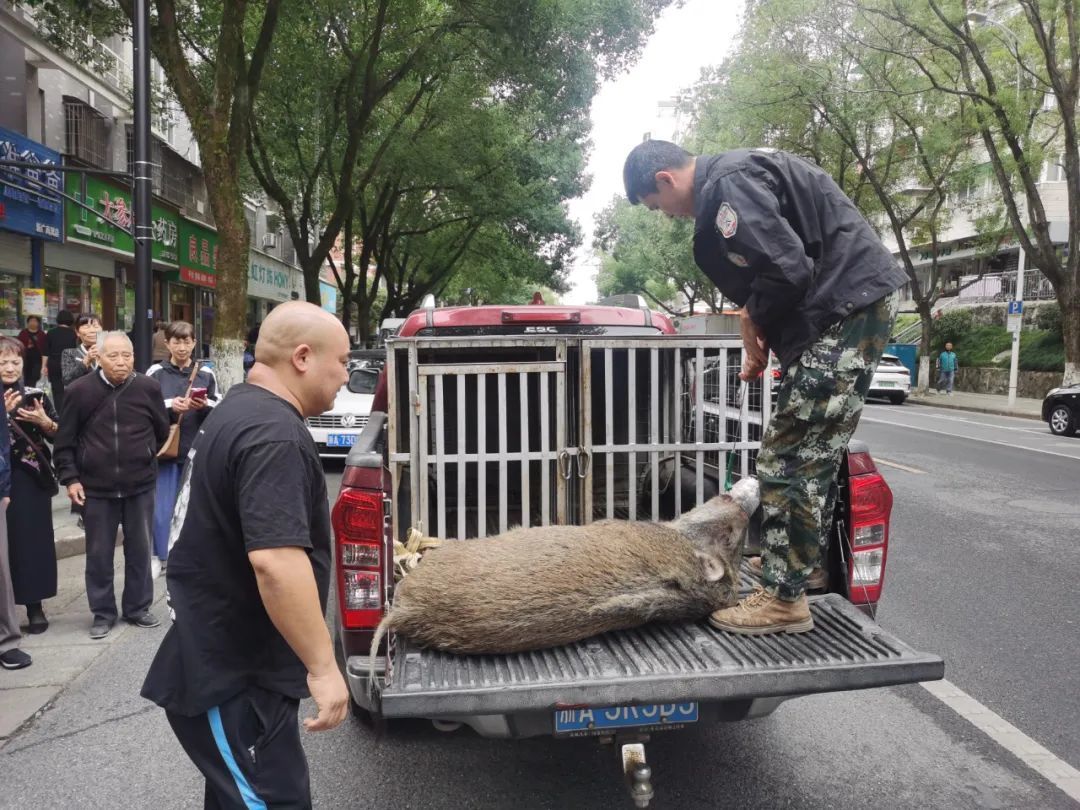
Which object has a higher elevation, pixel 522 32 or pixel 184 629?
pixel 522 32

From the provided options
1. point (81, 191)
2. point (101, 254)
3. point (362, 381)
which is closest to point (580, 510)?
point (362, 381)

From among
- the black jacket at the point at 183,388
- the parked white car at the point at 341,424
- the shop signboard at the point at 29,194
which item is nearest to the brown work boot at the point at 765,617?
the black jacket at the point at 183,388

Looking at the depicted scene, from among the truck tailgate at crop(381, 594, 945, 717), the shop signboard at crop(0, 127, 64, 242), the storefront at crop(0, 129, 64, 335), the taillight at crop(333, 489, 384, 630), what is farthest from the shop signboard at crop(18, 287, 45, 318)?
the truck tailgate at crop(381, 594, 945, 717)

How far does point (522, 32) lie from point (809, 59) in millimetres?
13664

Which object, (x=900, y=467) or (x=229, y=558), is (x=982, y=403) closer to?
(x=900, y=467)

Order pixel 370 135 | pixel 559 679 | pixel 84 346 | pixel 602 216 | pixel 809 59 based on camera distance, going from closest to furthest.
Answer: pixel 559 679
pixel 84 346
pixel 370 135
pixel 809 59
pixel 602 216

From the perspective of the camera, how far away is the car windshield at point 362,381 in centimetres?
1159

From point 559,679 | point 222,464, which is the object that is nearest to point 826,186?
point 559,679

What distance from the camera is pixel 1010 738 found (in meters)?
3.70

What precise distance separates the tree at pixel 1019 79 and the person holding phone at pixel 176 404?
16.6m

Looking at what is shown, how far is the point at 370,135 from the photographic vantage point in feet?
73.4

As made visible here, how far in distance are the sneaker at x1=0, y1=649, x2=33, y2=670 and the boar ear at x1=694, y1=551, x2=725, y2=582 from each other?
3826mm

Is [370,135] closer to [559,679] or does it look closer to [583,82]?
[583,82]

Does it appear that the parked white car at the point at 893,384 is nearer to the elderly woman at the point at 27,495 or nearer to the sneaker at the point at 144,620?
the sneaker at the point at 144,620
